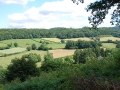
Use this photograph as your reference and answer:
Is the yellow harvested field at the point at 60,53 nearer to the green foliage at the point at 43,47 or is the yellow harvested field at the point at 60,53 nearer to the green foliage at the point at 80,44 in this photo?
the green foliage at the point at 80,44

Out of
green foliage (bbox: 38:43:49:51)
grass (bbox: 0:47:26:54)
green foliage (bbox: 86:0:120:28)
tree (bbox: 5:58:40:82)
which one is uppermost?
green foliage (bbox: 86:0:120:28)

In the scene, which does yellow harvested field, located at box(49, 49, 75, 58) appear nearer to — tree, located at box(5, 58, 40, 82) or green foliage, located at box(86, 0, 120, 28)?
tree, located at box(5, 58, 40, 82)

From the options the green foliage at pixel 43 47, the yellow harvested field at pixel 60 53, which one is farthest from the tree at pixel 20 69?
the green foliage at pixel 43 47

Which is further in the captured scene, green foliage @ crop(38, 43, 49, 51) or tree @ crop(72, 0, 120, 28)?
green foliage @ crop(38, 43, 49, 51)

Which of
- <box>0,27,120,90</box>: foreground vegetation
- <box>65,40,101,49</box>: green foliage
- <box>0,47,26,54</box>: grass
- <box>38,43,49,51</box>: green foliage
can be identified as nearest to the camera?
<box>0,27,120,90</box>: foreground vegetation

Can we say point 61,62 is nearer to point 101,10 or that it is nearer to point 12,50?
point 101,10

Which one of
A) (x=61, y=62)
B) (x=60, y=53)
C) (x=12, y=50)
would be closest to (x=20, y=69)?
(x=61, y=62)

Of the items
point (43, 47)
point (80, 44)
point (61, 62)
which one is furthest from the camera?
point (80, 44)

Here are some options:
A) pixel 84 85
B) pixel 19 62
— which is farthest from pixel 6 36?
pixel 84 85

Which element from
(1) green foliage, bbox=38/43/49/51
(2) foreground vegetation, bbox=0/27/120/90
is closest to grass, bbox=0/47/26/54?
(2) foreground vegetation, bbox=0/27/120/90

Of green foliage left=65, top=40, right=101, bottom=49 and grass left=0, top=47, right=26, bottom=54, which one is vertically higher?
green foliage left=65, top=40, right=101, bottom=49

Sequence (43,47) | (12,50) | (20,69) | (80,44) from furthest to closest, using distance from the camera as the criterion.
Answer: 1. (80,44)
2. (43,47)
3. (12,50)
4. (20,69)

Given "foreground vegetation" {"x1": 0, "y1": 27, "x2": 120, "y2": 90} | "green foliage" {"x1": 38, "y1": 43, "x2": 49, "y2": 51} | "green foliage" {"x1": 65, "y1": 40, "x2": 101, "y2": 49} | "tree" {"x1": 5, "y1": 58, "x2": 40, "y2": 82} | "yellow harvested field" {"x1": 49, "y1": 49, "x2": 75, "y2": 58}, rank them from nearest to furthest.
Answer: "foreground vegetation" {"x1": 0, "y1": 27, "x2": 120, "y2": 90} < "tree" {"x1": 5, "y1": 58, "x2": 40, "y2": 82} < "yellow harvested field" {"x1": 49, "y1": 49, "x2": 75, "y2": 58} < "green foliage" {"x1": 38, "y1": 43, "x2": 49, "y2": 51} < "green foliage" {"x1": 65, "y1": 40, "x2": 101, "y2": 49}

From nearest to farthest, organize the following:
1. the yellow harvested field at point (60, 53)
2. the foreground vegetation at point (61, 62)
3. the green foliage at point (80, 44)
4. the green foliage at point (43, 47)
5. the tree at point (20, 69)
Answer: the foreground vegetation at point (61, 62) < the tree at point (20, 69) < the yellow harvested field at point (60, 53) < the green foliage at point (43, 47) < the green foliage at point (80, 44)
